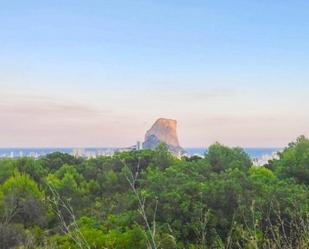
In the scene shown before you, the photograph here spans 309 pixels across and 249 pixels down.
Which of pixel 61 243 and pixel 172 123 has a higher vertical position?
pixel 172 123

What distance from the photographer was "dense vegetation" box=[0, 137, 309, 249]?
43.5ft

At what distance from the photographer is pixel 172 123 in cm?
7469

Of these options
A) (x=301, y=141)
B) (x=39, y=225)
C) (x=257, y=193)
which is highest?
(x=301, y=141)

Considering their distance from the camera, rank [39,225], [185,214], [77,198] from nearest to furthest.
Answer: [185,214] < [39,225] < [77,198]

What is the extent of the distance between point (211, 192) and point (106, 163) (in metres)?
13.8

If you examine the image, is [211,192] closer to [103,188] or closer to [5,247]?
[5,247]

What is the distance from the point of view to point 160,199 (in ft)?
51.7

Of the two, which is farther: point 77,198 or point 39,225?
point 77,198

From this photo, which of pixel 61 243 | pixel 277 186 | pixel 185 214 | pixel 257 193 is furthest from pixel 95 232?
pixel 277 186

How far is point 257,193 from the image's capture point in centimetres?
1628

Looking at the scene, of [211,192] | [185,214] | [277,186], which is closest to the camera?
[185,214]

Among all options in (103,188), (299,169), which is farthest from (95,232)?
(103,188)

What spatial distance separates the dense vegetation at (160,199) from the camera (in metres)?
13.3

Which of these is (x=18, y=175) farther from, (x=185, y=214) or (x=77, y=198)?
(x=185, y=214)
